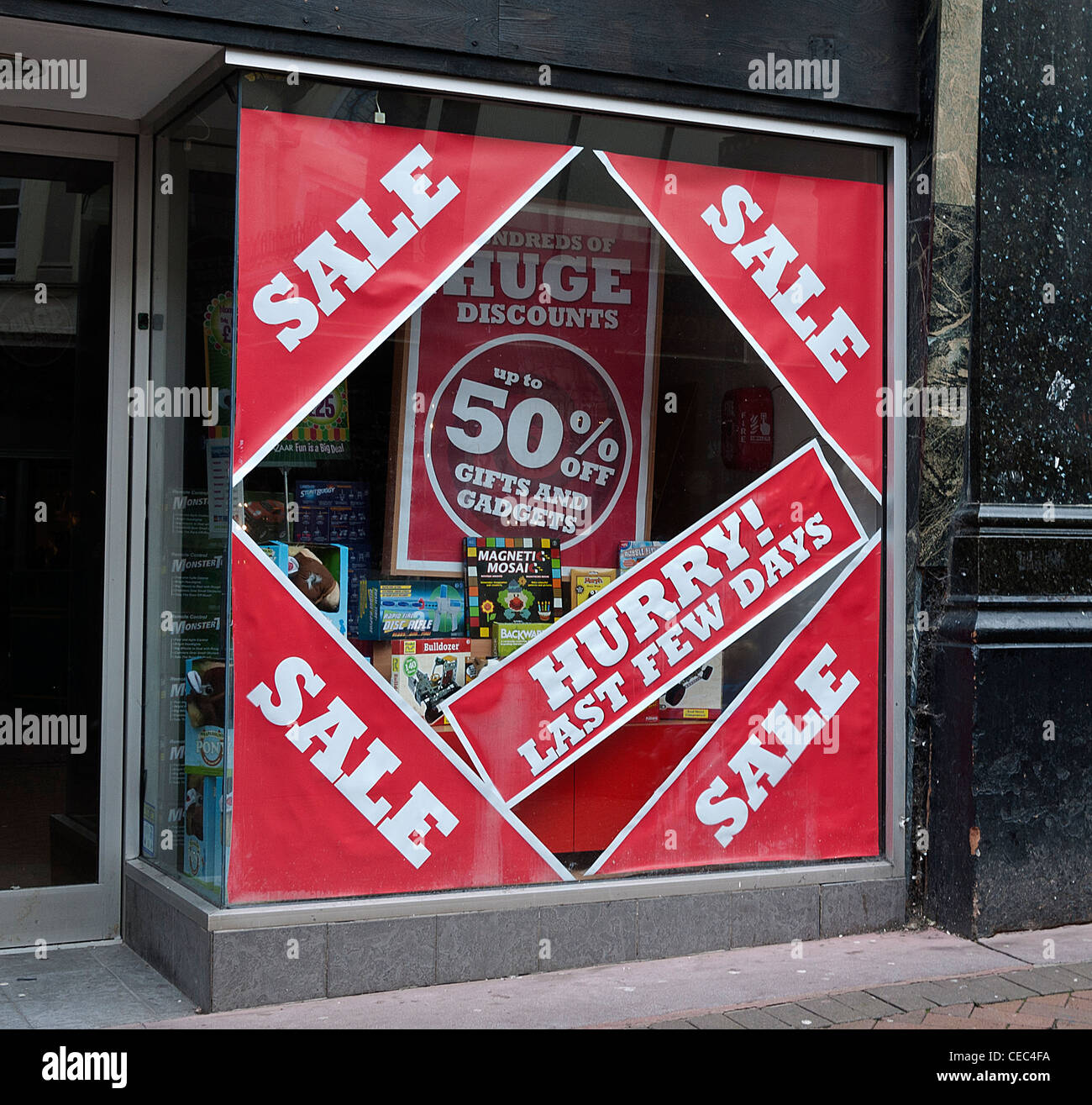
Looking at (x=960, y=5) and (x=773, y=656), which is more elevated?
(x=960, y=5)

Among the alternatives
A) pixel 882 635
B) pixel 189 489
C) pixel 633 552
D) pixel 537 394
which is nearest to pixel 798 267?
pixel 537 394

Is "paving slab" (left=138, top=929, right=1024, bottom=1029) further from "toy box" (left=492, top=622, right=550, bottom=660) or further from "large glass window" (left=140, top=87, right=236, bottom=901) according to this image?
"toy box" (left=492, top=622, right=550, bottom=660)

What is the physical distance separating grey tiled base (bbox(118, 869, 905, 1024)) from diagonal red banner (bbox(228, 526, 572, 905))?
15 centimetres

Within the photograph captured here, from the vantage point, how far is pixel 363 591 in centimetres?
508

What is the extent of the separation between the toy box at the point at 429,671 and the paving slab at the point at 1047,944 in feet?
7.51

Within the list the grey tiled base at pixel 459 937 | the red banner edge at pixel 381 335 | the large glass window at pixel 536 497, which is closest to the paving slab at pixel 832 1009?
the grey tiled base at pixel 459 937

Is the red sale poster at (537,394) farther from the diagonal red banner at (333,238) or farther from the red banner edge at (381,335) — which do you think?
the diagonal red banner at (333,238)

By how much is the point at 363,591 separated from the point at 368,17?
2.02 m

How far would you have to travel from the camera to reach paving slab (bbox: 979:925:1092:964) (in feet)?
16.7

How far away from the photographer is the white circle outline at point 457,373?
5.18 m

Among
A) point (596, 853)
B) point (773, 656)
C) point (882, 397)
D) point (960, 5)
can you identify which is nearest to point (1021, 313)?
Result: point (882, 397)
